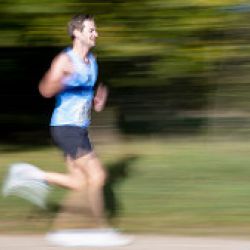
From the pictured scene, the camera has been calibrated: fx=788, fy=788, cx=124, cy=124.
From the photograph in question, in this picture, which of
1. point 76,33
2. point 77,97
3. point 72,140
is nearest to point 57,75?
point 77,97

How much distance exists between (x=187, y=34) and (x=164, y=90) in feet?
9.78

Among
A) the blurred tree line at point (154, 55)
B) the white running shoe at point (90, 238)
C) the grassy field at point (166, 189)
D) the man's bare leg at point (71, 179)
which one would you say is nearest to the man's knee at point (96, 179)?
the man's bare leg at point (71, 179)

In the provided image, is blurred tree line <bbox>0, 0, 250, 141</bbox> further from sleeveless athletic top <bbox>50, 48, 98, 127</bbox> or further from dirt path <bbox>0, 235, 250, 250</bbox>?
dirt path <bbox>0, 235, 250, 250</bbox>

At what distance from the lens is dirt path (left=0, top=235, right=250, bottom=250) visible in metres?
5.46

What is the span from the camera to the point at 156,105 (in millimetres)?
11148

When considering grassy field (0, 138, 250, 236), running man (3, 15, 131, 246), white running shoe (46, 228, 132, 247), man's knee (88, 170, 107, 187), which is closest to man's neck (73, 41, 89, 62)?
running man (3, 15, 131, 246)

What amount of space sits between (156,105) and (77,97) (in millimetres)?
5579

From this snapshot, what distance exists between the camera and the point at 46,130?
11.1 m

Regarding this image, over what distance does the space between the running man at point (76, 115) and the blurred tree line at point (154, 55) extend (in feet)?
5.94

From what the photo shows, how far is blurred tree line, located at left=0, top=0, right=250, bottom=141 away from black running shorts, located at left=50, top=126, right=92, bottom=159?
204 cm

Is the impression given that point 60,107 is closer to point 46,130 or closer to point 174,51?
point 174,51

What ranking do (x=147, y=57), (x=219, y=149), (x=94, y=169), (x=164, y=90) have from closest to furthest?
(x=94, y=169) → (x=147, y=57) → (x=219, y=149) → (x=164, y=90)

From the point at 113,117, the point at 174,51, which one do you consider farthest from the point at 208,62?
the point at 113,117

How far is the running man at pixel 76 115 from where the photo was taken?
18.2 ft
